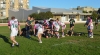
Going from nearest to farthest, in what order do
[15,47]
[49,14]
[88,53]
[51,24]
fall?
[88,53] < [15,47] < [51,24] < [49,14]

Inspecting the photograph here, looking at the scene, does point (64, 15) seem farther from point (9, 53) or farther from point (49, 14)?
point (9, 53)

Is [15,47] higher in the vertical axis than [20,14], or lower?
higher

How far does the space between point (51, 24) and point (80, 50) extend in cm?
814

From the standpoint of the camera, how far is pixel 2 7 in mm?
102500

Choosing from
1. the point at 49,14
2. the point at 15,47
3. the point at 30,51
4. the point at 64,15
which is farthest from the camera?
the point at 64,15

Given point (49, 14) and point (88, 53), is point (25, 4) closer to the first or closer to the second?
point (49, 14)

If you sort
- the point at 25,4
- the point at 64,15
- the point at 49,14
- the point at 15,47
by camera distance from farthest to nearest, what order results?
the point at 25,4, the point at 64,15, the point at 49,14, the point at 15,47

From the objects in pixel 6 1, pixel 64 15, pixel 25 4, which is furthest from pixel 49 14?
pixel 25 4

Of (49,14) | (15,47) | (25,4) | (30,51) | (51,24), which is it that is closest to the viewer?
(30,51)

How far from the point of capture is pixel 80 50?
12.2 meters

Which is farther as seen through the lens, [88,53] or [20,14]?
[20,14]

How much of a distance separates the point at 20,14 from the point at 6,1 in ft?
27.3

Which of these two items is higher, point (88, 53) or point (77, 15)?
point (88, 53)

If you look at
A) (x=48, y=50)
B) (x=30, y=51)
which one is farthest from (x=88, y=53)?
(x=30, y=51)
